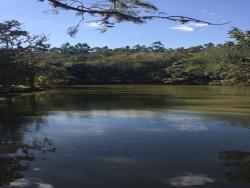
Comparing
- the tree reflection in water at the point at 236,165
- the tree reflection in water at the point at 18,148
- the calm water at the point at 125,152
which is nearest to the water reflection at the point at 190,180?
the calm water at the point at 125,152

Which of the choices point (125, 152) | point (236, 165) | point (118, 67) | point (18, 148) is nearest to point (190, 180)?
point (236, 165)

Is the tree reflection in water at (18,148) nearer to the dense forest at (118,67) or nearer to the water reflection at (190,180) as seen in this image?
the water reflection at (190,180)

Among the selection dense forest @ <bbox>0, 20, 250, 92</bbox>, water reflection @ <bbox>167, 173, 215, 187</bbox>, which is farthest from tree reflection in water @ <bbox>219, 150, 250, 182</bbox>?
dense forest @ <bbox>0, 20, 250, 92</bbox>

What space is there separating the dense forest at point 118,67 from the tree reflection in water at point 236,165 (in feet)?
107

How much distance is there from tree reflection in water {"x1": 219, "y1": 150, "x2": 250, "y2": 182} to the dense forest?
32643mm

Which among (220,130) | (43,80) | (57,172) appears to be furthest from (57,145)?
(43,80)

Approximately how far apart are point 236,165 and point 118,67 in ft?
281

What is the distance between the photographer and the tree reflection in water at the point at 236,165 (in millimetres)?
10461

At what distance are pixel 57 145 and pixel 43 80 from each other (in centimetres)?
4923

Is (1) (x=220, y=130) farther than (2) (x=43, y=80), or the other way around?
(2) (x=43, y=80)

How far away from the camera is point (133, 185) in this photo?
9.83 meters

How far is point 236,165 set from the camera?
11672 mm

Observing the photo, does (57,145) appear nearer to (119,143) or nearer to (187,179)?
(119,143)

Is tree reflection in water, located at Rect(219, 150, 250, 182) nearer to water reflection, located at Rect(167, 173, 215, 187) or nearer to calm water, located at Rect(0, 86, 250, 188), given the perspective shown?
calm water, located at Rect(0, 86, 250, 188)
